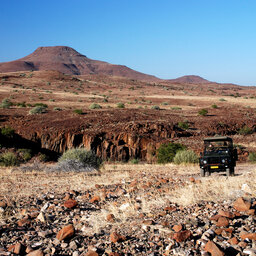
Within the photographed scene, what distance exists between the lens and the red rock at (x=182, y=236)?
14.8 ft

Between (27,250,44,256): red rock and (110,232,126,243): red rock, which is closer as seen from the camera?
(27,250,44,256): red rock

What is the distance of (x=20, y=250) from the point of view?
464cm

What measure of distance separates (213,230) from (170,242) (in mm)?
799

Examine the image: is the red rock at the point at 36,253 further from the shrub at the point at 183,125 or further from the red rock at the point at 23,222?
the shrub at the point at 183,125

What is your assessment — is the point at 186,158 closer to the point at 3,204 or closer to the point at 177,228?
the point at 3,204

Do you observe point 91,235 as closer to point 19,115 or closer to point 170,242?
point 170,242

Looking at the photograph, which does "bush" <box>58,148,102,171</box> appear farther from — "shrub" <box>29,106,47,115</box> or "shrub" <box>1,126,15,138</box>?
"shrub" <box>29,106,47,115</box>

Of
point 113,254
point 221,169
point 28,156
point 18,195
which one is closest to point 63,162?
point 18,195

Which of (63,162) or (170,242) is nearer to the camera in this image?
(170,242)

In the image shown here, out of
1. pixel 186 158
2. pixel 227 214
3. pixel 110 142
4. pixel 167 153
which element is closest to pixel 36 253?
pixel 227 214

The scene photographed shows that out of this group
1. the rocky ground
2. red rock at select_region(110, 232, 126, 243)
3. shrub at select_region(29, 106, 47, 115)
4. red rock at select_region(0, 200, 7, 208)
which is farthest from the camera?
shrub at select_region(29, 106, 47, 115)

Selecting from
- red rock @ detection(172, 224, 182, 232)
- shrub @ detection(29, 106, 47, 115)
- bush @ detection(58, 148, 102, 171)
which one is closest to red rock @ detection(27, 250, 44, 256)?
red rock @ detection(172, 224, 182, 232)

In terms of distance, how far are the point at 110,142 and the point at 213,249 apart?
65.4 ft

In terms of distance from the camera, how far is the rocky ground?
451 cm
